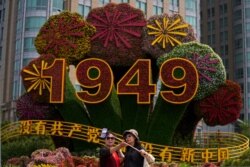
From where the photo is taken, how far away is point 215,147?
27156 millimetres

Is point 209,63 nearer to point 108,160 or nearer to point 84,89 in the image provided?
point 84,89

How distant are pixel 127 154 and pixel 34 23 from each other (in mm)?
51109

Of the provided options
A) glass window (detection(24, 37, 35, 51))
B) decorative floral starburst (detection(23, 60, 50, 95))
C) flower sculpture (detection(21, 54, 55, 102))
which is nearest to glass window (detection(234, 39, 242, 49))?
glass window (detection(24, 37, 35, 51))

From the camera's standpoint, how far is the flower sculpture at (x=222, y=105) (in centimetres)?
2636

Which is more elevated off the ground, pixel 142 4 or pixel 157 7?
pixel 142 4

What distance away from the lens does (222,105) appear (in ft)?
87.2

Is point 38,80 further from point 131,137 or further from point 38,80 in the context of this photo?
point 131,137

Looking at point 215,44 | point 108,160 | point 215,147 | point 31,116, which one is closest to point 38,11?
point 31,116

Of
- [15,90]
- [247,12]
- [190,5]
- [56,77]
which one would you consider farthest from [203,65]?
[247,12]

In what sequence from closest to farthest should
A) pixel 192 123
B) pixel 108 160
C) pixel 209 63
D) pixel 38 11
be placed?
pixel 108 160, pixel 209 63, pixel 192 123, pixel 38 11

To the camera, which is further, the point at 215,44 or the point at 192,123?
the point at 215,44

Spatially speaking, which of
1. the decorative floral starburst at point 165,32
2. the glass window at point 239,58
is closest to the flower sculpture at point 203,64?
the decorative floral starburst at point 165,32

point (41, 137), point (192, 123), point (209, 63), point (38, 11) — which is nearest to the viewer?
point (209, 63)

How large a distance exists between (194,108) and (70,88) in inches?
257
